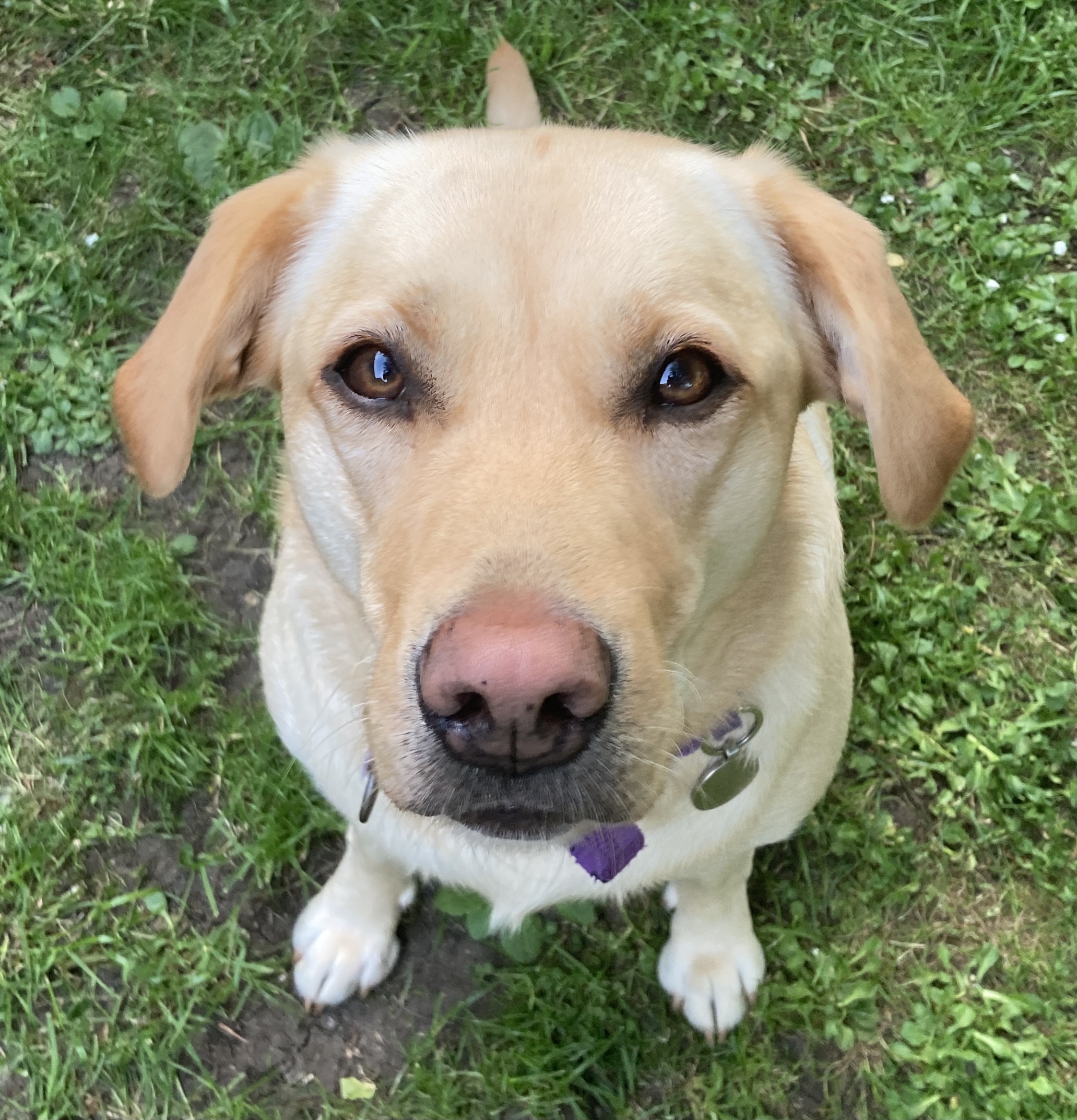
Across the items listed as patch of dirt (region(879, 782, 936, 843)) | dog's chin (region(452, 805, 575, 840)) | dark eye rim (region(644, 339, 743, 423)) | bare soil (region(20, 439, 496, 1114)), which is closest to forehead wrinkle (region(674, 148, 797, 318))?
dark eye rim (region(644, 339, 743, 423))

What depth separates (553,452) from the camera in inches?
68.7

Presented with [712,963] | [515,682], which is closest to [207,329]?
[515,682]

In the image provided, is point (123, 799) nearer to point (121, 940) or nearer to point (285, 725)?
point (121, 940)

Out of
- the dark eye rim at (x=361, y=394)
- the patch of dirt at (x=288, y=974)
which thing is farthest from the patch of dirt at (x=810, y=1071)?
the dark eye rim at (x=361, y=394)

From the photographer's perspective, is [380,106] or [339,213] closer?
[339,213]

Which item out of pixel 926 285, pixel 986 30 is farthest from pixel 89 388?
pixel 986 30

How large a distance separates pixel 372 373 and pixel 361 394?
1.8 inches

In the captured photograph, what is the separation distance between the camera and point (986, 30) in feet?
13.8

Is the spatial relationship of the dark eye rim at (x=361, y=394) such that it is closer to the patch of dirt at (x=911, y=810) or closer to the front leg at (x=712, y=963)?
the front leg at (x=712, y=963)

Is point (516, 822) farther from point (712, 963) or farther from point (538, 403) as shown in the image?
point (712, 963)

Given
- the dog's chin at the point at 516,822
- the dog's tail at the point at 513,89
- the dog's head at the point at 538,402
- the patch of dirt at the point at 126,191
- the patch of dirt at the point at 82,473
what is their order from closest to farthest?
1. the dog's head at the point at 538,402
2. the dog's chin at the point at 516,822
3. the dog's tail at the point at 513,89
4. the patch of dirt at the point at 82,473
5. the patch of dirt at the point at 126,191

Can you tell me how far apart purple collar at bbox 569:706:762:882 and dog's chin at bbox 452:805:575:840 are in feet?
1.24

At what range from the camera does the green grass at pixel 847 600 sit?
3.16m

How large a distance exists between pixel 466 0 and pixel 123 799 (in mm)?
3341
